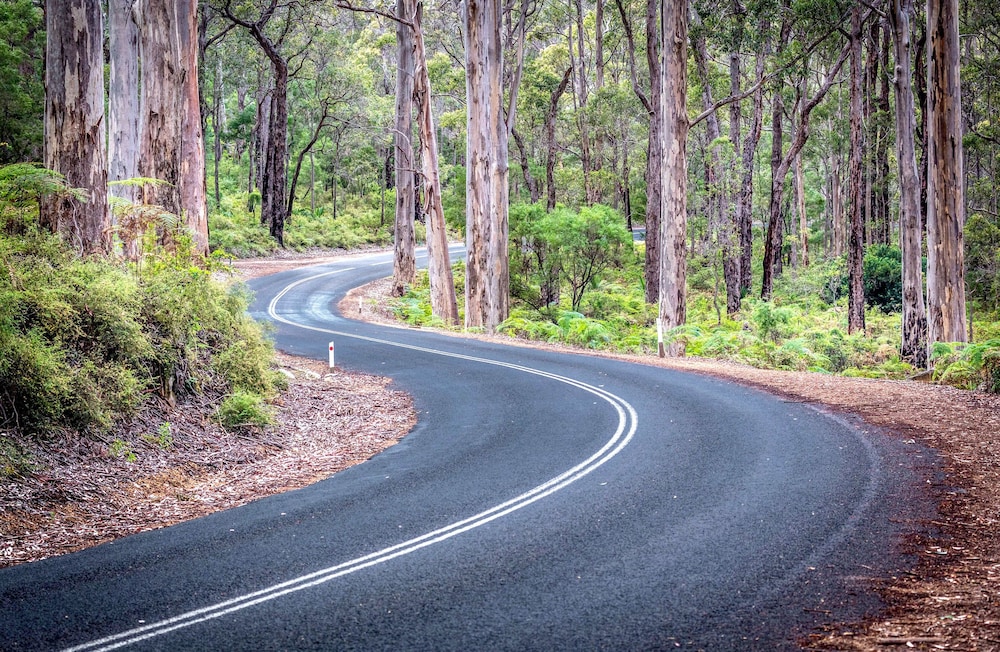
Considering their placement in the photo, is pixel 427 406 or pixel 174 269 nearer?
pixel 174 269

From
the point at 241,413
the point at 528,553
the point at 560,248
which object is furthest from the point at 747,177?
the point at 528,553

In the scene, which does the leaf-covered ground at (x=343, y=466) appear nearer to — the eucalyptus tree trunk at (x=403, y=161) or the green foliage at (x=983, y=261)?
the eucalyptus tree trunk at (x=403, y=161)

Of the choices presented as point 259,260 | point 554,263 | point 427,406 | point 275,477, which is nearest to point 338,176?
point 259,260

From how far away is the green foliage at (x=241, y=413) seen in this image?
39.6ft

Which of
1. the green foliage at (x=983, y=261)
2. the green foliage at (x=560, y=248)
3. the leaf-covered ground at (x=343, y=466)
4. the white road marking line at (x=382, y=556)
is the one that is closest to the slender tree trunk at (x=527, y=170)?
the green foliage at (x=560, y=248)

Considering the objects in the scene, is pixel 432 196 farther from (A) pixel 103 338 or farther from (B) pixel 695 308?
(A) pixel 103 338

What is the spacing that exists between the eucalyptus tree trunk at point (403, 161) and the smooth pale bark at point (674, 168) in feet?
39.4

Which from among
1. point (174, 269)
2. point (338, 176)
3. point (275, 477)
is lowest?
point (275, 477)

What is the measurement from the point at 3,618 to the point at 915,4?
30451 mm

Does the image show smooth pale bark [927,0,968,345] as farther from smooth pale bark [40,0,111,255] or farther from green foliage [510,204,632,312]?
smooth pale bark [40,0,111,255]

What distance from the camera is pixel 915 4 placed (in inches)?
1104

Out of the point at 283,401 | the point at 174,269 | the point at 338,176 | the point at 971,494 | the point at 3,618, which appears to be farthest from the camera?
the point at 338,176

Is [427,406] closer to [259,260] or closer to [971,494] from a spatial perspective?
[971,494]

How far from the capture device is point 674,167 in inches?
961
